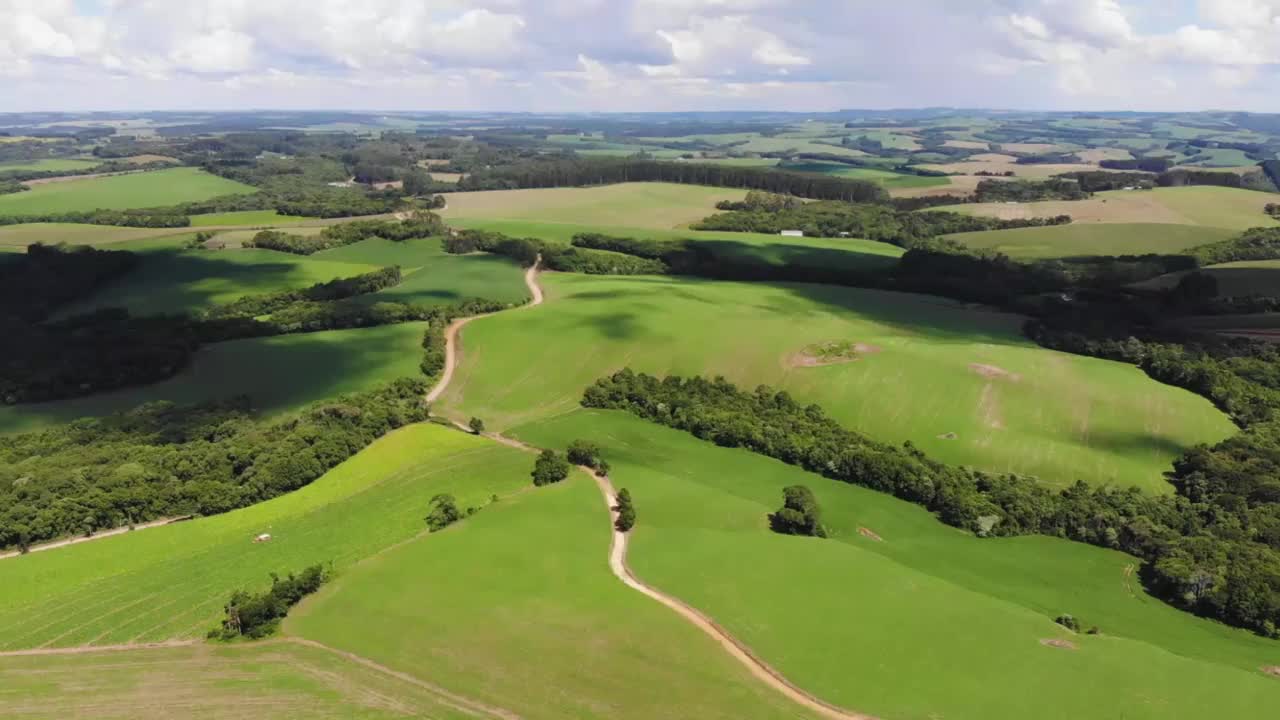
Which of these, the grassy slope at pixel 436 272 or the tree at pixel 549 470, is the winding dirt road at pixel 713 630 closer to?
the tree at pixel 549 470

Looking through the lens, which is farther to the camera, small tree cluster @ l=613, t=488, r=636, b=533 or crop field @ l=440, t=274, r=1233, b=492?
crop field @ l=440, t=274, r=1233, b=492

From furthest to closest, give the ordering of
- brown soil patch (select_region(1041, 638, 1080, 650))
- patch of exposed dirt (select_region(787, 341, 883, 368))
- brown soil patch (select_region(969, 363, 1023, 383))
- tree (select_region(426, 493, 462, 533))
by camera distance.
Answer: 1. patch of exposed dirt (select_region(787, 341, 883, 368))
2. brown soil patch (select_region(969, 363, 1023, 383))
3. tree (select_region(426, 493, 462, 533))
4. brown soil patch (select_region(1041, 638, 1080, 650))

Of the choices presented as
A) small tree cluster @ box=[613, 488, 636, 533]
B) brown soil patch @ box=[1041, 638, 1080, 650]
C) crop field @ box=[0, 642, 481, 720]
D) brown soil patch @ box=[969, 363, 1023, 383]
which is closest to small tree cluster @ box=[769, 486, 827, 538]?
small tree cluster @ box=[613, 488, 636, 533]

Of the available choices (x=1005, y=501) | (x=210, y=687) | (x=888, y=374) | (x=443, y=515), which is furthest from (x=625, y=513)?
(x=888, y=374)

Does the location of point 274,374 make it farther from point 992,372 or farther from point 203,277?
point 992,372

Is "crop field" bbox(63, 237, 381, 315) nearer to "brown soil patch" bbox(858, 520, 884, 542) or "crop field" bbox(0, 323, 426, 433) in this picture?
"crop field" bbox(0, 323, 426, 433)

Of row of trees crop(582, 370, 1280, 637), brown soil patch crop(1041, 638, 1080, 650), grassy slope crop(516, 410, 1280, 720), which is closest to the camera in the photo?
grassy slope crop(516, 410, 1280, 720)

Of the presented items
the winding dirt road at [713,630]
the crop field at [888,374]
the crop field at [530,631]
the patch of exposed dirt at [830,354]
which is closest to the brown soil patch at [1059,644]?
the winding dirt road at [713,630]
